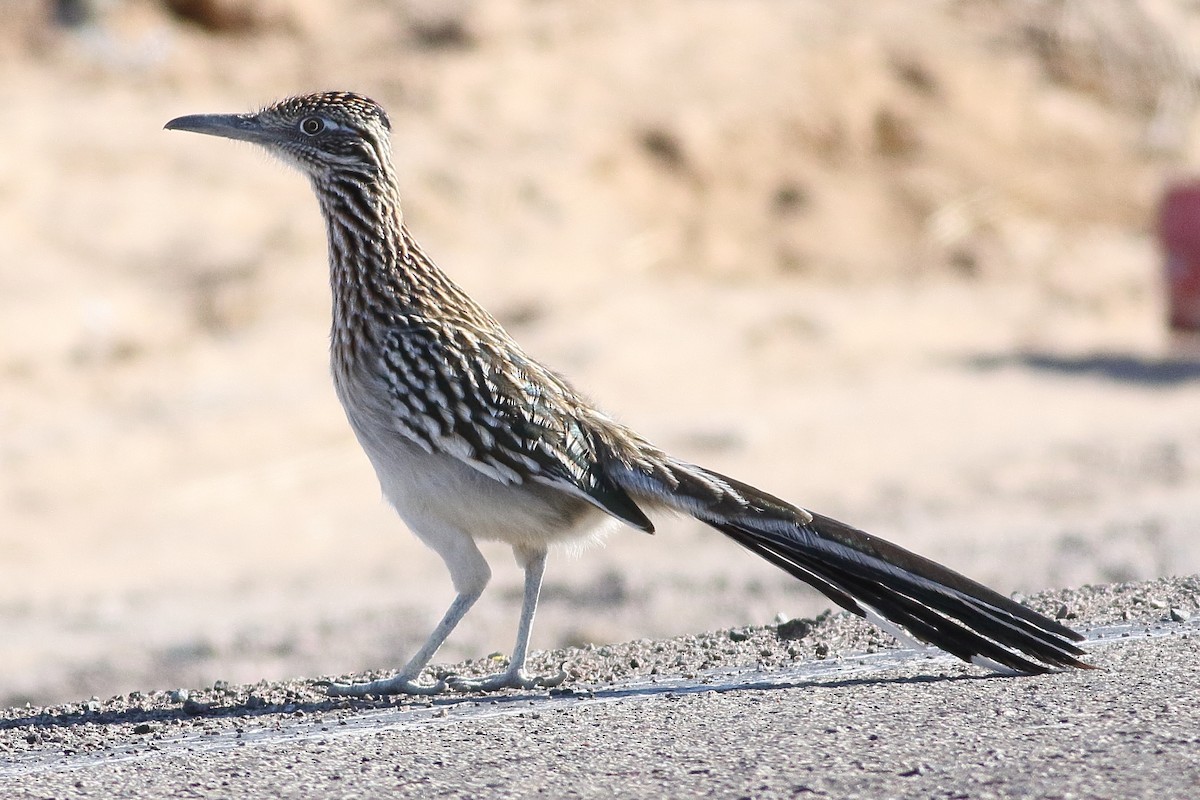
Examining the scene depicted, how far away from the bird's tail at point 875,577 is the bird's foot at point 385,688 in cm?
91

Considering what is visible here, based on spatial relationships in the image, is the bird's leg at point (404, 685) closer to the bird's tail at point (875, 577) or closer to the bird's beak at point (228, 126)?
the bird's tail at point (875, 577)

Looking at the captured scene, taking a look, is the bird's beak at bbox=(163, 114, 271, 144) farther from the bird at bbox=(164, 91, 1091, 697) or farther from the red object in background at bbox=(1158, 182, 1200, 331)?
the red object in background at bbox=(1158, 182, 1200, 331)

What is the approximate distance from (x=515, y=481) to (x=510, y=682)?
64cm

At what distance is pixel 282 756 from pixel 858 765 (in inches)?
58.9

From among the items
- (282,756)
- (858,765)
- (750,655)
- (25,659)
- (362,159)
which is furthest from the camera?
(25,659)

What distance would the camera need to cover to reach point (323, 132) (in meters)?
6.38

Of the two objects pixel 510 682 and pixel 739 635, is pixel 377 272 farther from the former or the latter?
pixel 739 635

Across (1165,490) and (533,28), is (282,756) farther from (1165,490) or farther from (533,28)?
(533,28)

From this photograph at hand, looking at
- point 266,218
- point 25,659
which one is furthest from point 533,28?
point 25,659

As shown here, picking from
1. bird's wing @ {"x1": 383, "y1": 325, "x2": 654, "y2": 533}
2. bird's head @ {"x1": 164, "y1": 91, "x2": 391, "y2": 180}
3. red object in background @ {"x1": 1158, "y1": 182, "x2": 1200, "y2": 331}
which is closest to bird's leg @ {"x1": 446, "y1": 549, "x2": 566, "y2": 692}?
bird's wing @ {"x1": 383, "y1": 325, "x2": 654, "y2": 533}

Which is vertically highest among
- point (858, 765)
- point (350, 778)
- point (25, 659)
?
point (25, 659)

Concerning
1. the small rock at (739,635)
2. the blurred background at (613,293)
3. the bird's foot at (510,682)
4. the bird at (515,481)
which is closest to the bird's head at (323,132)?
the bird at (515,481)

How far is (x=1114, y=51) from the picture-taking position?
76.0ft

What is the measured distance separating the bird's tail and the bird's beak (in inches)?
82.3
